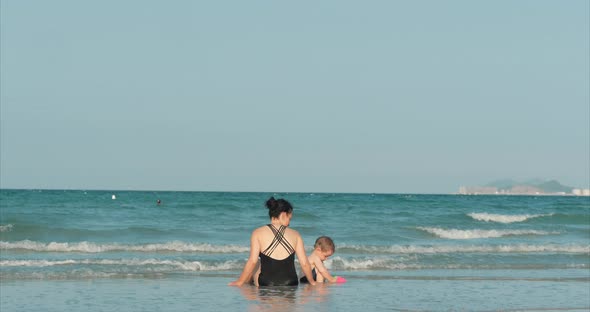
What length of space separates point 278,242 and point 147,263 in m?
6.59

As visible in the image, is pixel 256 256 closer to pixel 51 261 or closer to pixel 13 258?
pixel 51 261

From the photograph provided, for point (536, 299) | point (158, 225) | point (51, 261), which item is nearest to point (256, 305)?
point (536, 299)

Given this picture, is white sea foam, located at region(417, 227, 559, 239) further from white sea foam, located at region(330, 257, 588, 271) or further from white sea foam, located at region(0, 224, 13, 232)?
white sea foam, located at region(0, 224, 13, 232)

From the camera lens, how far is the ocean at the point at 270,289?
11.5 m

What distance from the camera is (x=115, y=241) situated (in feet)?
80.6

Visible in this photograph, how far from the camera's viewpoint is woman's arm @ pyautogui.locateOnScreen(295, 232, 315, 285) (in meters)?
11.8

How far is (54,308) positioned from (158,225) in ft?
64.1

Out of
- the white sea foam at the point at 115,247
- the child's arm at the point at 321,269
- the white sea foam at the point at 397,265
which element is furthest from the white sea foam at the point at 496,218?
the child's arm at the point at 321,269

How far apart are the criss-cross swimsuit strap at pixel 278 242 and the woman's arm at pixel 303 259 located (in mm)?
107

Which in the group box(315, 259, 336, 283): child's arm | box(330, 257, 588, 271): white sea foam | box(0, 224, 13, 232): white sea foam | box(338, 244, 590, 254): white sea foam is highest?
box(0, 224, 13, 232): white sea foam

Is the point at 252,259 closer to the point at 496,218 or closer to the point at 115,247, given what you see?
the point at 115,247

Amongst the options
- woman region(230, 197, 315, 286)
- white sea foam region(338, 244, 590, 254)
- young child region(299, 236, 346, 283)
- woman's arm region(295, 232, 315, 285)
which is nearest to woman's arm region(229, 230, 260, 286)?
woman region(230, 197, 315, 286)

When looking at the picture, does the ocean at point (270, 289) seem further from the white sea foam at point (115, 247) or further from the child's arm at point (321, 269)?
the child's arm at point (321, 269)

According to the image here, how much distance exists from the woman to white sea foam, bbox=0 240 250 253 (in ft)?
32.5
